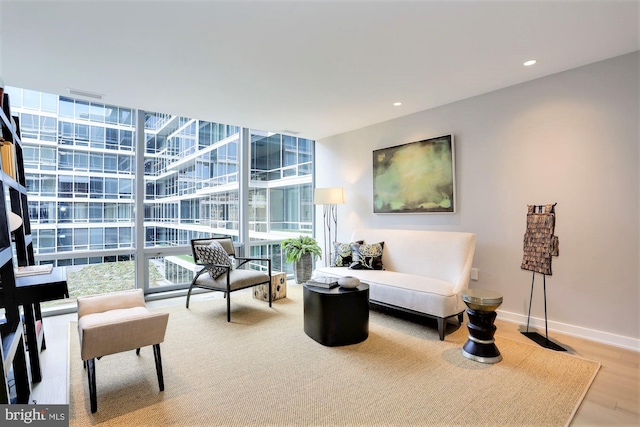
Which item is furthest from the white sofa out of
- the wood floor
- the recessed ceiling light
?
the recessed ceiling light

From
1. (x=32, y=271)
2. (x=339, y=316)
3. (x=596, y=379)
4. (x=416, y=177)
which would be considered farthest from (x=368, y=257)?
(x=32, y=271)

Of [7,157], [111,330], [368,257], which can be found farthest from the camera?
[368,257]

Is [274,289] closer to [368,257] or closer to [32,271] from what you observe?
[368,257]

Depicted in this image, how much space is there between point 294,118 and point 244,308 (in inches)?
108

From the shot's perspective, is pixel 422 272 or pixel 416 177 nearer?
pixel 422 272

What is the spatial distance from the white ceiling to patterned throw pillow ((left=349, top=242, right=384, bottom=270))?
1.91 m

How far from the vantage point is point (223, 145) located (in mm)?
5199

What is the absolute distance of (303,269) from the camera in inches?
211

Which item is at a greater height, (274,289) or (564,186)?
(564,186)

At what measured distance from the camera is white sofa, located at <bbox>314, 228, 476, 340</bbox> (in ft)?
10.1

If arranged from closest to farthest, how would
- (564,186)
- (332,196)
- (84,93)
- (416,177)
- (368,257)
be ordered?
(564,186)
(84,93)
(368,257)
(416,177)
(332,196)

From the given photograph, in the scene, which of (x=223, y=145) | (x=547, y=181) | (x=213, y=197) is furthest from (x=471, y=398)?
(x=223, y=145)

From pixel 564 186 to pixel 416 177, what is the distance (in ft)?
5.37

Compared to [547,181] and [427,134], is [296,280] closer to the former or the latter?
[427,134]
